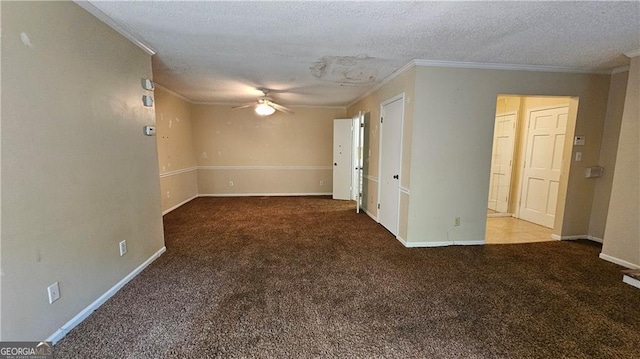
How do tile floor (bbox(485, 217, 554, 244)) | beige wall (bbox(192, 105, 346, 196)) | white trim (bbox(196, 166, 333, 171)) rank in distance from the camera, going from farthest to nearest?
1. white trim (bbox(196, 166, 333, 171))
2. beige wall (bbox(192, 105, 346, 196))
3. tile floor (bbox(485, 217, 554, 244))

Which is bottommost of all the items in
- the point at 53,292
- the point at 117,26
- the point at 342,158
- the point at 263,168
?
the point at 53,292

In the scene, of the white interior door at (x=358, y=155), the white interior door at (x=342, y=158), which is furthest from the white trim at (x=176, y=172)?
the white interior door at (x=358, y=155)

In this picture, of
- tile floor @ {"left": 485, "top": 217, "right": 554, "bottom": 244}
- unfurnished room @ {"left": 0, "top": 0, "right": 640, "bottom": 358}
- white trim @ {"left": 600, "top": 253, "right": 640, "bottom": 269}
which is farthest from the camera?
tile floor @ {"left": 485, "top": 217, "right": 554, "bottom": 244}

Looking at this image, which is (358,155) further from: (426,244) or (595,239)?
(595,239)

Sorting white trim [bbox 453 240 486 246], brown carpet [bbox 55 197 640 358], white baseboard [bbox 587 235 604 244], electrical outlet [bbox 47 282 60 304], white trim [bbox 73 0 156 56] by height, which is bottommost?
brown carpet [bbox 55 197 640 358]

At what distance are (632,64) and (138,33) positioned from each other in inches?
200

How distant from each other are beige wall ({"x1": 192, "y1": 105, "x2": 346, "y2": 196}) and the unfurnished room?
170 centimetres

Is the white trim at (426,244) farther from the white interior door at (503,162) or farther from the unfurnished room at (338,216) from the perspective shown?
the white interior door at (503,162)

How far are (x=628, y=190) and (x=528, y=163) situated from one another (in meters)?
1.77

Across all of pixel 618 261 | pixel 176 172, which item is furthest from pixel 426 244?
pixel 176 172

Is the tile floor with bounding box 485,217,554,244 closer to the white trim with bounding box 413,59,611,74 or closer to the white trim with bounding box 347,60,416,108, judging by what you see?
the white trim with bounding box 413,59,611,74

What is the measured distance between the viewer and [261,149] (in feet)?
21.9

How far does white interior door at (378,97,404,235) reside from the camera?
3.65 metres

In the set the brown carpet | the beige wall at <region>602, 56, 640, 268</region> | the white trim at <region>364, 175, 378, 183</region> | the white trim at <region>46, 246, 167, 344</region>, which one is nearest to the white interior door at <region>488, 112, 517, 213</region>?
the brown carpet
